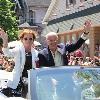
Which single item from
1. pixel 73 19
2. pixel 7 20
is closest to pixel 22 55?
pixel 73 19

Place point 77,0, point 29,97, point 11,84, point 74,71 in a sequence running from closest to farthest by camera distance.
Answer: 1. point 29,97
2. point 74,71
3. point 11,84
4. point 77,0

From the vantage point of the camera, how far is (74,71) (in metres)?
6.48

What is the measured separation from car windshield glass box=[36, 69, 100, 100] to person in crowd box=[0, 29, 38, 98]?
3.68ft

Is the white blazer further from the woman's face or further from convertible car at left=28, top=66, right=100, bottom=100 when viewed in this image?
convertible car at left=28, top=66, right=100, bottom=100

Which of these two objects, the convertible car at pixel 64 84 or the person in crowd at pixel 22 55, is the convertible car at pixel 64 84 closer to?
the convertible car at pixel 64 84

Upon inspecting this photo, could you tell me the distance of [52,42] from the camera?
7.96m

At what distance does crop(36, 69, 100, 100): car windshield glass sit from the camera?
598 centimetres

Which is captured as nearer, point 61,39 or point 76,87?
point 76,87

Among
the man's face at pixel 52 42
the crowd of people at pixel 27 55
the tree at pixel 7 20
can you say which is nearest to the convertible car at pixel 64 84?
the crowd of people at pixel 27 55

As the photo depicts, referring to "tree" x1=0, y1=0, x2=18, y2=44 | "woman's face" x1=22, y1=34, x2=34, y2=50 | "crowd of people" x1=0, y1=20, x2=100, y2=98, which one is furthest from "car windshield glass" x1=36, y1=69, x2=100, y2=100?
"tree" x1=0, y1=0, x2=18, y2=44

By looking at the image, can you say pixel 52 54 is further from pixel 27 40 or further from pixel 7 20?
pixel 7 20

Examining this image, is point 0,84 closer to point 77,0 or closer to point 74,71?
point 74,71

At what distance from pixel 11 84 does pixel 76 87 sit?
155 centimetres

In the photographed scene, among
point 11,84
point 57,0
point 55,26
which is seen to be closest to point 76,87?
point 11,84
